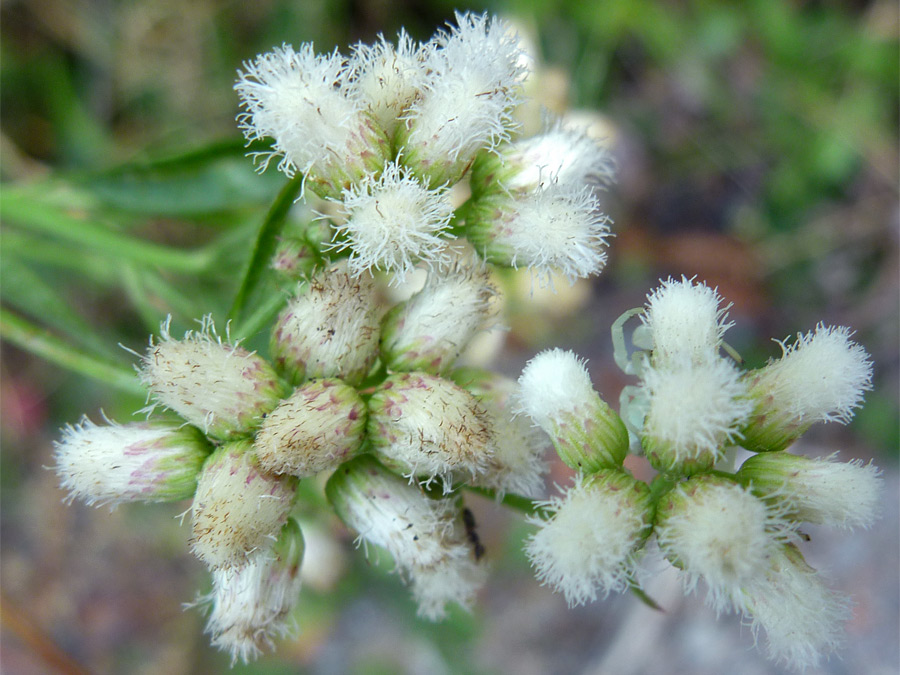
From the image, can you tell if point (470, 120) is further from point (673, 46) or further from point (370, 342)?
point (673, 46)

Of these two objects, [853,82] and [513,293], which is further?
[853,82]

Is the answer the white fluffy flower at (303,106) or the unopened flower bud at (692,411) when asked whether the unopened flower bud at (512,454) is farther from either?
the white fluffy flower at (303,106)

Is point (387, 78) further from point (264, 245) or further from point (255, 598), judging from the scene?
point (255, 598)

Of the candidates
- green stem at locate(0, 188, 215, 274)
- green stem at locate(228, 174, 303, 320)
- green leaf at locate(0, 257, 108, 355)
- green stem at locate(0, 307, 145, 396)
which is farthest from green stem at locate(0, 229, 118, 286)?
green stem at locate(228, 174, 303, 320)

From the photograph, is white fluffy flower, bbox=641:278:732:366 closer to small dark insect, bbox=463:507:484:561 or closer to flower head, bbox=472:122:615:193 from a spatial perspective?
flower head, bbox=472:122:615:193

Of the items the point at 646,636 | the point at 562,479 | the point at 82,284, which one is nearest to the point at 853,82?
the point at 562,479

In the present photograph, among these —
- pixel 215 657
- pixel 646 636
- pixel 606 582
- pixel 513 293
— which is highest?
pixel 606 582
